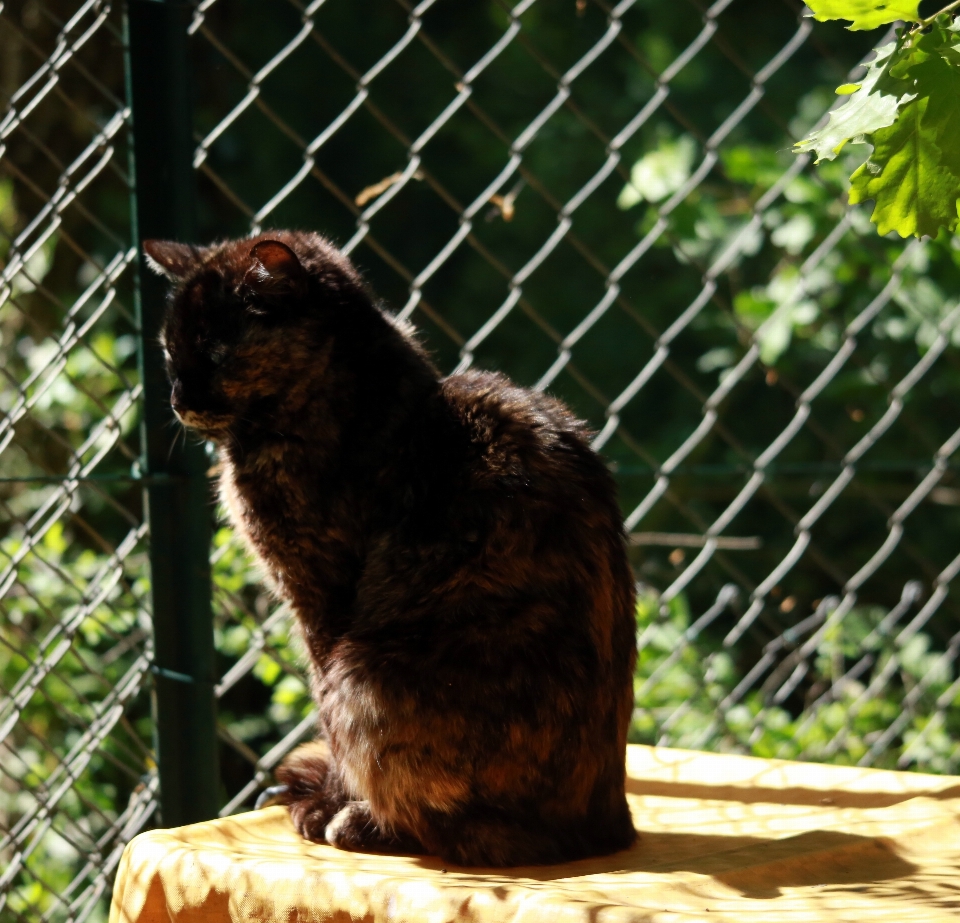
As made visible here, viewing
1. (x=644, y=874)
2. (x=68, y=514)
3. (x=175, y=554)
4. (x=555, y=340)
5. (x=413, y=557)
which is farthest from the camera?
(x=68, y=514)

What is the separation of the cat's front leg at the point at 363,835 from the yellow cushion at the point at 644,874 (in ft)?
0.07

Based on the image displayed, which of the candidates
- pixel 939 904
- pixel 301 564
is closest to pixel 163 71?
pixel 301 564

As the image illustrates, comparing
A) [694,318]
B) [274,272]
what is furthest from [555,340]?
[694,318]

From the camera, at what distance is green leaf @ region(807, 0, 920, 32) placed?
101cm

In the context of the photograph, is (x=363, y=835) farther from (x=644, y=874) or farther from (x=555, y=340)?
(x=555, y=340)

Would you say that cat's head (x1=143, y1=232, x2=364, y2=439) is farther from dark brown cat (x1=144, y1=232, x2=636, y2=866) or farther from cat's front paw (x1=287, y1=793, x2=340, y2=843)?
cat's front paw (x1=287, y1=793, x2=340, y2=843)

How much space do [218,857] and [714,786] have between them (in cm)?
79

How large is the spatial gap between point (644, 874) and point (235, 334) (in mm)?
878

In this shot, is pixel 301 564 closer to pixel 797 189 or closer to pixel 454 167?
pixel 797 189

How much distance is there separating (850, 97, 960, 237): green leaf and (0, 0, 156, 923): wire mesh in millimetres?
1092

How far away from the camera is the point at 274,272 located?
1.59 meters

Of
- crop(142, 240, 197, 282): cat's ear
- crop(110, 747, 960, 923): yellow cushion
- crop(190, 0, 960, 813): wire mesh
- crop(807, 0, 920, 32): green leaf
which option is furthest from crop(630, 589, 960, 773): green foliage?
crop(807, 0, 920, 32): green leaf

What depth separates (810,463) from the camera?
4027mm

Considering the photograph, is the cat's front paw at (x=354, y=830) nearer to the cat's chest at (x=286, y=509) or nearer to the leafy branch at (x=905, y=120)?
the cat's chest at (x=286, y=509)
